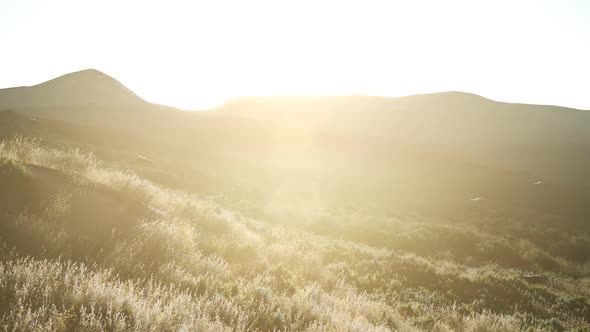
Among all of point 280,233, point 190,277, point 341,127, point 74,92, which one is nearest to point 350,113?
point 341,127

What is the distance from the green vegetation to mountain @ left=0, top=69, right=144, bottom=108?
79116 millimetres

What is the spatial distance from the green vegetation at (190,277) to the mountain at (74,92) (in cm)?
7912

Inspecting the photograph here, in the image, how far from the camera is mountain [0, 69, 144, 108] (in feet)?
270

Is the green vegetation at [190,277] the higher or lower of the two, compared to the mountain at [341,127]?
lower

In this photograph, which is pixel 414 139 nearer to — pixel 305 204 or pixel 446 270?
pixel 305 204

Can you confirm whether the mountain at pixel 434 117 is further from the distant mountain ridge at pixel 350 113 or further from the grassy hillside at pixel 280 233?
the grassy hillside at pixel 280 233

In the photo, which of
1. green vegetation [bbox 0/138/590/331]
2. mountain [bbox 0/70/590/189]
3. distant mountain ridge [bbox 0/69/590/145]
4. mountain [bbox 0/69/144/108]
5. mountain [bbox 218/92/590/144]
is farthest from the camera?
mountain [bbox 0/69/144/108]

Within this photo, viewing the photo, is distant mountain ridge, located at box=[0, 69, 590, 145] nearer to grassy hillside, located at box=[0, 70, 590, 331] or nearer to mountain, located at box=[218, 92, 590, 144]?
mountain, located at box=[218, 92, 590, 144]

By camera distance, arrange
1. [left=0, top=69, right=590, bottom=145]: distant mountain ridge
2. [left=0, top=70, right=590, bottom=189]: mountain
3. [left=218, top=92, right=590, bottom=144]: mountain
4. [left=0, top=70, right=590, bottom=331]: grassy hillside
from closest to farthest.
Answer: [left=0, top=70, right=590, bottom=331]: grassy hillside → [left=0, top=70, right=590, bottom=189]: mountain → [left=0, top=69, right=590, bottom=145]: distant mountain ridge → [left=218, top=92, right=590, bottom=144]: mountain

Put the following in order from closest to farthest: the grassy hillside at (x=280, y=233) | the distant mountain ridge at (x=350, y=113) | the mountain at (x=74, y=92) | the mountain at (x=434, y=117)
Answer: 1. the grassy hillside at (x=280, y=233)
2. the distant mountain ridge at (x=350, y=113)
3. the mountain at (x=434, y=117)
4. the mountain at (x=74, y=92)

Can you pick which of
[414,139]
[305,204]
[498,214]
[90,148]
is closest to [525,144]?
[414,139]

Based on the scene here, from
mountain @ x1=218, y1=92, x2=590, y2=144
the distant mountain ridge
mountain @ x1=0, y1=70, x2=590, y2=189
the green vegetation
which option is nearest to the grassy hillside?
the green vegetation

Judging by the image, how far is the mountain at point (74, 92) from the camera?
82.2 metres

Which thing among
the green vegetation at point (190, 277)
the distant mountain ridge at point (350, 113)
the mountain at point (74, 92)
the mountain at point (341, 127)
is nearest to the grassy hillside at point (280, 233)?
the green vegetation at point (190, 277)
